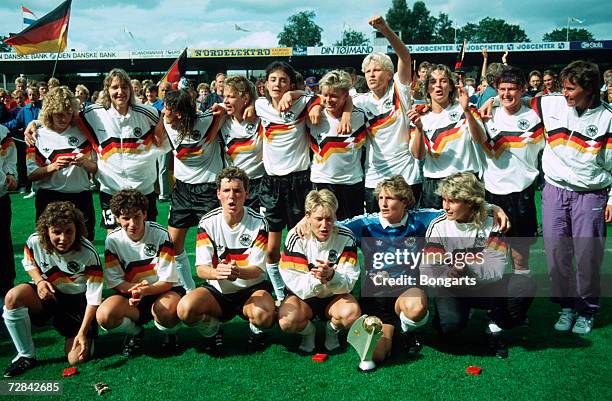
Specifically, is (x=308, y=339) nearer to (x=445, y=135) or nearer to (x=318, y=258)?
(x=318, y=258)

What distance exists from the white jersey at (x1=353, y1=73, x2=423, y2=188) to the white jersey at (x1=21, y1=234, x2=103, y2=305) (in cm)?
228

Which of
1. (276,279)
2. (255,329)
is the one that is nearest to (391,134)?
(276,279)

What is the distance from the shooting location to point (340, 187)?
14.3 feet

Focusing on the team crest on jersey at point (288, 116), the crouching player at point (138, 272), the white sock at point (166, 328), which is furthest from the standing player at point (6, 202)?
the team crest on jersey at point (288, 116)

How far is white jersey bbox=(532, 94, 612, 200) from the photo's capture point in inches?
149

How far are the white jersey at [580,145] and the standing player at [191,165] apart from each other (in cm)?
271

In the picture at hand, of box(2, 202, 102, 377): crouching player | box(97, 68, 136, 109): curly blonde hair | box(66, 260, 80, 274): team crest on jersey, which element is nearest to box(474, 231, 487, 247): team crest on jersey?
box(2, 202, 102, 377): crouching player

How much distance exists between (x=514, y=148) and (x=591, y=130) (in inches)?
21.1

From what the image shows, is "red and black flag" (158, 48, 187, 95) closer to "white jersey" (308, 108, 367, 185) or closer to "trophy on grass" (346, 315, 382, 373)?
"white jersey" (308, 108, 367, 185)

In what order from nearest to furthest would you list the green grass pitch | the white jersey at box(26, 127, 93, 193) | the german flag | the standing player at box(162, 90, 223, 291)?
the green grass pitch, the white jersey at box(26, 127, 93, 193), the standing player at box(162, 90, 223, 291), the german flag

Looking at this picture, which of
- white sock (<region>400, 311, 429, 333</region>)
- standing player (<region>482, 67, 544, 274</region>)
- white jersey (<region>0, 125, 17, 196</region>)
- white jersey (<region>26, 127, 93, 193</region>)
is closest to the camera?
white sock (<region>400, 311, 429, 333</region>)

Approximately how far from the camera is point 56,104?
Result: 4.19 m

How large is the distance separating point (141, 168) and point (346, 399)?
2.55 metres

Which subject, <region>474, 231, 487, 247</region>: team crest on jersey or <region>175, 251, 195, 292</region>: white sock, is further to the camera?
<region>175, 251, 195, 292</region>: white sock
